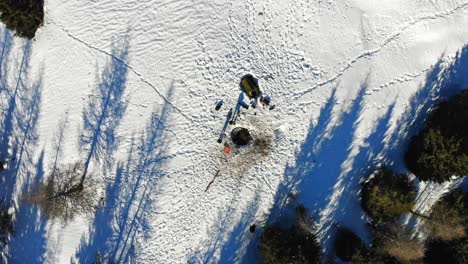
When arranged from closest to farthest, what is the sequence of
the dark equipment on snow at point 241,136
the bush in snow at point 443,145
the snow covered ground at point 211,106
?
the bush in snow at point 443,145 < the snow covered ground at point 211,106 < the dark equipment on snow at point 241,136

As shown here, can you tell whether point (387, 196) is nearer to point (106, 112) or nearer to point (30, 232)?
point (106, 112)

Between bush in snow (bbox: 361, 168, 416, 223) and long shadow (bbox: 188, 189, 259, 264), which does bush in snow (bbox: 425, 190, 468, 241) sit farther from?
long shadow (bbox: 188, 189, 259, 264)

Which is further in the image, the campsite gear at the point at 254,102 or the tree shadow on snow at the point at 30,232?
the tree shadow on snow at the point at 30,232

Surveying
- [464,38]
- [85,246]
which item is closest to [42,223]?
[85,246]

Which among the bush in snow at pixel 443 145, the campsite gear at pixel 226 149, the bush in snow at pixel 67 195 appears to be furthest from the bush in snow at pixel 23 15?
the bush in snow at pixel 443 145

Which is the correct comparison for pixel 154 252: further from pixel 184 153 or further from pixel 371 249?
pixel 371 249

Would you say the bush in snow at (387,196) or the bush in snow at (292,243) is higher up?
the bush in snow at (387,196)

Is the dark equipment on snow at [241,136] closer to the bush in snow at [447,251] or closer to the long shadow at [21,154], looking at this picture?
the long shadow at [21,154]
